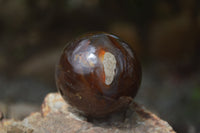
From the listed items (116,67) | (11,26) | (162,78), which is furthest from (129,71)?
(11,26)

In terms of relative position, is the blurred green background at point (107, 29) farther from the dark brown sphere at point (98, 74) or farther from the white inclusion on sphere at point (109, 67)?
the white inclusion on sphere at point (109, 67)

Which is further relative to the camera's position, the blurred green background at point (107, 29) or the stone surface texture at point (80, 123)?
the blurred green background at point (107, 29)

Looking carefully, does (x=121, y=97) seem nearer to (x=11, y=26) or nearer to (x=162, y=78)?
(x=162, y=78)

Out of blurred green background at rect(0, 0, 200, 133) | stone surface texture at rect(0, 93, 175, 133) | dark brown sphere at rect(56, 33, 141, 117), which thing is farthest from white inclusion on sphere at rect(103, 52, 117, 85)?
blurred green background at rect(0, 0, 200, 133)

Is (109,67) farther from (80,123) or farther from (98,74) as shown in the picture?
(80,123)

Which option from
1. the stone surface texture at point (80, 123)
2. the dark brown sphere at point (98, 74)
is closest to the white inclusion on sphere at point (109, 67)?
the dark brown sphere at point (98, 74)

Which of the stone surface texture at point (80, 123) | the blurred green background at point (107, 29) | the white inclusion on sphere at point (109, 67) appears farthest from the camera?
the blurred green background at point (107, 29)

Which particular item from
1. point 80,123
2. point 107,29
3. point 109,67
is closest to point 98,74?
point 109,67
